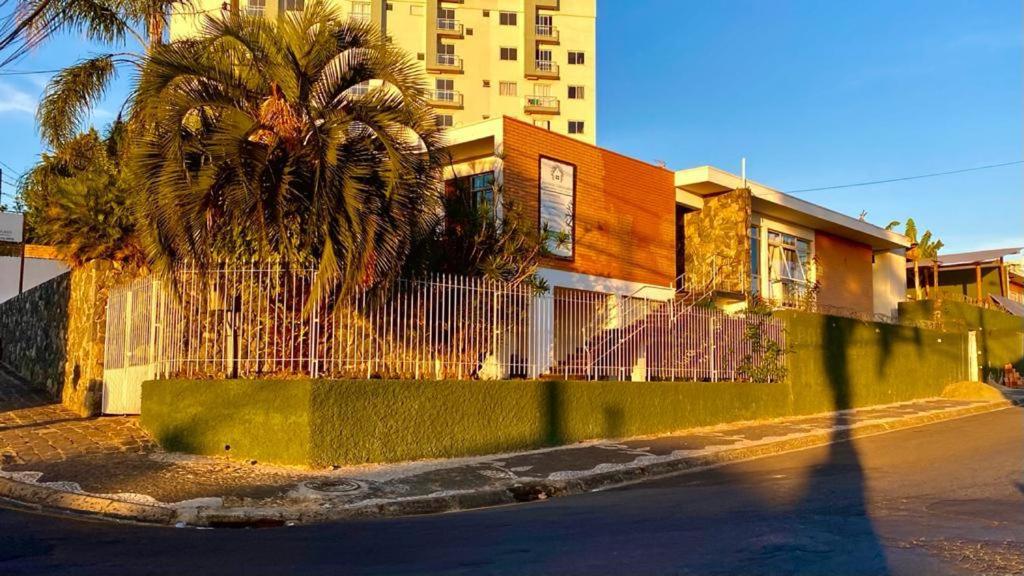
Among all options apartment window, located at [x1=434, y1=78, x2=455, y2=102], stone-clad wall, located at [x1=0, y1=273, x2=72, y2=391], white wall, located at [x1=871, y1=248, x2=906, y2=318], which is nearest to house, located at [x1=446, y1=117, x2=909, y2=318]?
white wall, located at [x1=871, y1=248, x2=906, y2=318]

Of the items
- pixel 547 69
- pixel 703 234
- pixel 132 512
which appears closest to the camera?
pixel 132 512

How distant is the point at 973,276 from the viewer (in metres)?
38.4

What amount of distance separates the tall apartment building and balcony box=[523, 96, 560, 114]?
0.24ft

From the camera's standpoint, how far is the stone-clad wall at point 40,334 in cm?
1686

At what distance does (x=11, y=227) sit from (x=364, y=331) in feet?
65.3

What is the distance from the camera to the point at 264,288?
1152 cm

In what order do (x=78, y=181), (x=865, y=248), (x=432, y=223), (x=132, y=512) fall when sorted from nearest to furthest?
(x=132, y=512), (x=432, y=223), (x=78, y=181), (x=865, y=248)

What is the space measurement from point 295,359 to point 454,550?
5318 millimetres

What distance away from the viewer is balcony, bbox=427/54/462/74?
6191 cm

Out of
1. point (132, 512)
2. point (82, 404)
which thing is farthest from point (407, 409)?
point (82, 404)

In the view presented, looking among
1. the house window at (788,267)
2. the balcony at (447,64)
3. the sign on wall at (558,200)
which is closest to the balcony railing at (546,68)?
the balcony at (447,64)

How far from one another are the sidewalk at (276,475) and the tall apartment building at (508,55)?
165ft

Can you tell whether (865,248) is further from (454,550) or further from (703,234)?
(454,550)

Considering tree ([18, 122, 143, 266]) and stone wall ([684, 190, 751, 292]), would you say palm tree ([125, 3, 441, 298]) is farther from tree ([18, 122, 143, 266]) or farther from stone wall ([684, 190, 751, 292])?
stone wall ([684, 190, 751, 292])
